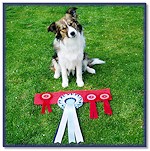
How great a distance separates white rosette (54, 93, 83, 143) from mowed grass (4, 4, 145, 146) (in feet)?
0.20

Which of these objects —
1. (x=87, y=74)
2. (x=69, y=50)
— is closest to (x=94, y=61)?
(x=87, y=74)

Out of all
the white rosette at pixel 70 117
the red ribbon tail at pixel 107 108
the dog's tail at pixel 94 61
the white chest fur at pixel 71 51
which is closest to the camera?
the white rosette at pixel 70 117

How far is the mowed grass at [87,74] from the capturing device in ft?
16.2

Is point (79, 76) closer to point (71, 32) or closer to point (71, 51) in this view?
point (71, 51)

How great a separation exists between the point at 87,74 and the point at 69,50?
0.53 metres

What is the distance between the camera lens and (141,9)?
5.39 m

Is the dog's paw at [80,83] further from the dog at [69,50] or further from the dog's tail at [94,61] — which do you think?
the dog's tail at [94,61]

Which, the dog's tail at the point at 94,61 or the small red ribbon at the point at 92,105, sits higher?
the dog's tail at the point at 94,61

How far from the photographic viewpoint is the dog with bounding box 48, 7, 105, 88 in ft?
16.7

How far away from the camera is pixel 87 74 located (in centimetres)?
572

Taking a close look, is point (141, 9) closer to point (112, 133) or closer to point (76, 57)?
point (76, 57)

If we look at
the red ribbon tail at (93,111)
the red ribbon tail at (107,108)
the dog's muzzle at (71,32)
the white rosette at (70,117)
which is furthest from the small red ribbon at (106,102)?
the dog's muzzle at (71,32)

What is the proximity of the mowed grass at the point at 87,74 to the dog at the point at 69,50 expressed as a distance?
0.11m

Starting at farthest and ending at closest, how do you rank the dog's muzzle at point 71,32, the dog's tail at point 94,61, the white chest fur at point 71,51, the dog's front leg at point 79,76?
the dog's tail at point 94,61, the dog's front leg at point 79,76, the white chest fur at point 71,51, the dog's muzzle at point 71,32
